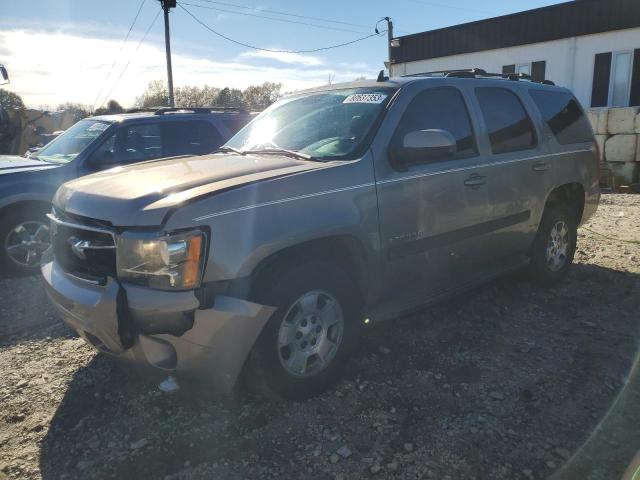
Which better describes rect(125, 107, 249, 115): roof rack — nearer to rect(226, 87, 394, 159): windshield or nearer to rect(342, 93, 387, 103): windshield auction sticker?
rect(226, 87, 394, 159): windshield

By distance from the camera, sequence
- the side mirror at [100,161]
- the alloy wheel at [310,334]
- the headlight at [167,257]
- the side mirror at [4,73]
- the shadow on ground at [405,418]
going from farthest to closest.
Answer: the side mirror at [4,73], the side mirror at [100,161], the alloy wheel at [310,334], the shadow on ground at [405,418], the headlight at [167,257]

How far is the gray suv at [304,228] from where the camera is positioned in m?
2.66

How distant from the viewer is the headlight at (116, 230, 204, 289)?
2.61 metres

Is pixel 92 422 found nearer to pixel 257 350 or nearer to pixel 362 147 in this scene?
pixel 257 350

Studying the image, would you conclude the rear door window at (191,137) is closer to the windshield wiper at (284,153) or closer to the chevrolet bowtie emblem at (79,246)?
the windshield wiper at (284,153)

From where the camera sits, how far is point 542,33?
722 inches

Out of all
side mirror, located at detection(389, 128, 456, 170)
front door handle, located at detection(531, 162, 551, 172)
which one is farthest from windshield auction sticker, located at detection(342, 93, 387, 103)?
front door handle, located at detection(531, 162, 551, 172)

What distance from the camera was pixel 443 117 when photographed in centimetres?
396

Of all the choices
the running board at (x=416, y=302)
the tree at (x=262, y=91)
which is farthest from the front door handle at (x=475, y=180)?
the tree at (x=262, y=91)

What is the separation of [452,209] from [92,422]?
8.95 feet

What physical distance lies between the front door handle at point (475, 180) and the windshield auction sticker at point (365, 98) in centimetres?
88

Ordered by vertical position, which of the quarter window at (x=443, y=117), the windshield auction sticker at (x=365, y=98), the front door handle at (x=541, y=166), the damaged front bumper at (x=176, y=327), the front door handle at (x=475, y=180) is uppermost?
the windshield auction sticker at (x=365, y=98)

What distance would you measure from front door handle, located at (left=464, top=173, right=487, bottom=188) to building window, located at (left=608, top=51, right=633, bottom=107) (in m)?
15.4

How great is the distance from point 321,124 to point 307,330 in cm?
153
